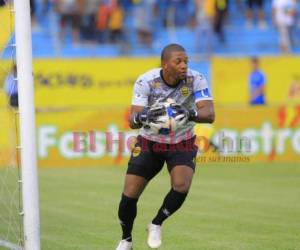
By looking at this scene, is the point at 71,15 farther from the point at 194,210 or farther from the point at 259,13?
the point at 194,210

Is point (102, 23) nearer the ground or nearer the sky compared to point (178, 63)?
nearer the ground

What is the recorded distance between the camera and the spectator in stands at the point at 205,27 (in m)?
26.1

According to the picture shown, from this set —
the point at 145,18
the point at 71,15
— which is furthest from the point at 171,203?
the point at 145,18

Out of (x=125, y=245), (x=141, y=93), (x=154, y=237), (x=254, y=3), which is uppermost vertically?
(x=141, y=93)

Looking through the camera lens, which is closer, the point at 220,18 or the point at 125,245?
the point at 125,245

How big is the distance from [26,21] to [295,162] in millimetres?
13569

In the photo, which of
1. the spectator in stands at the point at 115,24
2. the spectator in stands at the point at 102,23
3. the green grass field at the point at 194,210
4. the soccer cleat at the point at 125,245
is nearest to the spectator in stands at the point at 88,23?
the spectator in stands at the point at 102,23

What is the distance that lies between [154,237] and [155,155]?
2.77ft

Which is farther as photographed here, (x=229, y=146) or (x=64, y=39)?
(x=64, y=39)

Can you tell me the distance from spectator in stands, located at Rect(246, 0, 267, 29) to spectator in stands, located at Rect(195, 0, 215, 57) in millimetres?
1802

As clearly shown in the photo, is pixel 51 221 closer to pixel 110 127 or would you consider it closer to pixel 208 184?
pixel 208 184

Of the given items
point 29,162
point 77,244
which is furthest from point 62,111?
point 29,162

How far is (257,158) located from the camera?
2077cm

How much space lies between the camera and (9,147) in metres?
10.6
